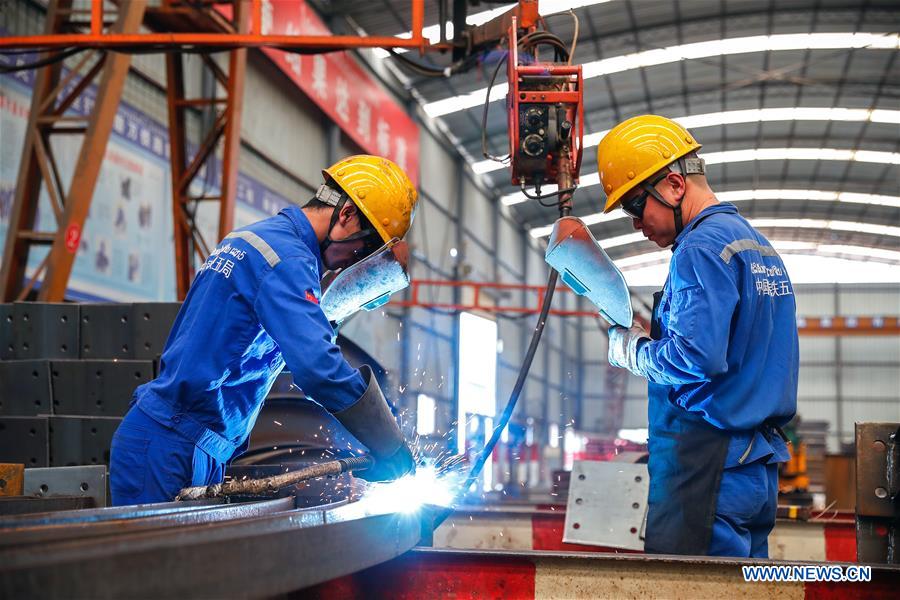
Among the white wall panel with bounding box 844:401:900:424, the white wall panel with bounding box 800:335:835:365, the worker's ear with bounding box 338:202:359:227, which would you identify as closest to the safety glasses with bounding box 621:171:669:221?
the worker's ear with bounding box 338:202:359:227

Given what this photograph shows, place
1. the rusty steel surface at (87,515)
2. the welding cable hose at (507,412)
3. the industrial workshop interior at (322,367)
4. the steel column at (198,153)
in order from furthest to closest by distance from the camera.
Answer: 1. the steel column at (198,153)
2. the welding cable hose at (507,412)
3. the industrial workshop interior at (322,367)
4. the rusty steel surface at (87,515)

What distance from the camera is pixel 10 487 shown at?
3.05 metres

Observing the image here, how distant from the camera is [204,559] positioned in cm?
130

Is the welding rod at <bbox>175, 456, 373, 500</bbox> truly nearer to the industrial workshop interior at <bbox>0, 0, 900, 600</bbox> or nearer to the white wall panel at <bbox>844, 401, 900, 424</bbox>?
the industrial workshop interior at <bbox>0, 0, 900, 600</bbox>

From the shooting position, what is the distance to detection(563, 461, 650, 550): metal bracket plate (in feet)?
14.5

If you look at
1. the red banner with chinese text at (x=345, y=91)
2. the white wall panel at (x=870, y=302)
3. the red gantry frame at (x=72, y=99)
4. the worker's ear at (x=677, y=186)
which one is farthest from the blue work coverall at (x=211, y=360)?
the white wall panel at (x=870, y=302)

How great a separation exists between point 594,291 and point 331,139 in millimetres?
11813

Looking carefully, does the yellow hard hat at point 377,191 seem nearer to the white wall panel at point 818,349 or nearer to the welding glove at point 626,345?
the welding glove at point 626,345

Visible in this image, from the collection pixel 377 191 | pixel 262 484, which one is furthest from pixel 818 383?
pixel 262 484

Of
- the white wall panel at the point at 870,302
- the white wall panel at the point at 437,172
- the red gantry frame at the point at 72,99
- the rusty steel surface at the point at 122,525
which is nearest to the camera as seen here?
the rusty steel surface at the point at 122,525

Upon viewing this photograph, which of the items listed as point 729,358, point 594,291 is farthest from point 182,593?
point 594,291

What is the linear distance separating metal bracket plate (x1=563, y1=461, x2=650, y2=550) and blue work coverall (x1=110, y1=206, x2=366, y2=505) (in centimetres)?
230

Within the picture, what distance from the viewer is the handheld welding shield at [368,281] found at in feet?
9.91

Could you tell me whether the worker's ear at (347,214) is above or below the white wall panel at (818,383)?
above
